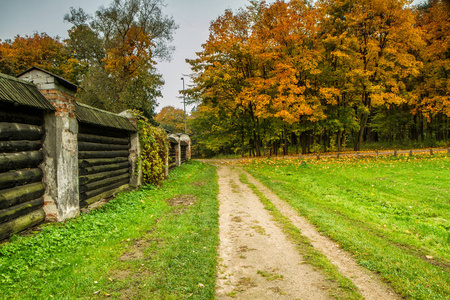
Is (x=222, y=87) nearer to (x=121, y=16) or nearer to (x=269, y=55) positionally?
(x=269, y=55)

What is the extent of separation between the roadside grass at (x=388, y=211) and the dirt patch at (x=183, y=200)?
3.58 m

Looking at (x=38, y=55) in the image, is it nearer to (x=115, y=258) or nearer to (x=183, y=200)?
(x=183, y=200)

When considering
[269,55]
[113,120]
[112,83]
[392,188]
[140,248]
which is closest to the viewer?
[140,248]

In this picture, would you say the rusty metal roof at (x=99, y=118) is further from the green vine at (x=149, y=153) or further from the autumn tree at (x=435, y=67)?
the autumn tree at (x=435, y=67)

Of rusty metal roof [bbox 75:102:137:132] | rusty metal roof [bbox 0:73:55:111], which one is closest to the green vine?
rusty metal roof [bbox 75:102:137:132]

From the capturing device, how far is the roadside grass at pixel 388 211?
4.20 meters

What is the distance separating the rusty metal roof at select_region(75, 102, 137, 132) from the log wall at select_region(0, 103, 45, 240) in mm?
1157

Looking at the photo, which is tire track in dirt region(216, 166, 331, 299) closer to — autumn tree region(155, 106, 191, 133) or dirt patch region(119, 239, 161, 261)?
dirt patch region(119, 239, 161, 261)

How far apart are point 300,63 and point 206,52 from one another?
879 centimetres

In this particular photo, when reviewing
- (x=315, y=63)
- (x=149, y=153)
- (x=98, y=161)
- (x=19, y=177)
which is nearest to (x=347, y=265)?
(x=19, y=177)

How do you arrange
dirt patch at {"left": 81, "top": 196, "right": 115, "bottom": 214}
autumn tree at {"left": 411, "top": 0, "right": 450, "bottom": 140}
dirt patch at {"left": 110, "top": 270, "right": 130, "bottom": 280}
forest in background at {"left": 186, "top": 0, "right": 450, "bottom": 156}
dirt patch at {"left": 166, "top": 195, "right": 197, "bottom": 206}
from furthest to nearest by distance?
1. autumn tree at {"left": 411, "top": 0, "right": 450, "bottom": 140}
2. forest in background at {"left": 186, "top": 0, "right": 450, "bottom": 156}
3. dirt patch at {"left": 166, "top": 195, "right": 197, "bottom": 206}
4. dirt patch at {"left": 81, "top": 196, "right": 115, "bottom": 214}
5. dirt patch at {"left": 110, "top": 270, "right": 130, "bottom": 280}

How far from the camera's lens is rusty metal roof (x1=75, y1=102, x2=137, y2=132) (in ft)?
22.6

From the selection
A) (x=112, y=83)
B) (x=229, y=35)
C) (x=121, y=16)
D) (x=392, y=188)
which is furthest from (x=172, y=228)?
(x=121, y=16)

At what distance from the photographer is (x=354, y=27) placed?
22.1 meters
